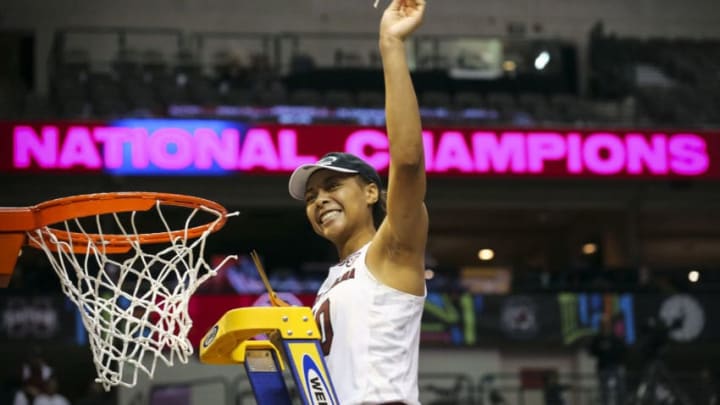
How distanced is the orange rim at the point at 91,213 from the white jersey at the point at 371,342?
64cm

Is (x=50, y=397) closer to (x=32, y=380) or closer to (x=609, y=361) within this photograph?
(x=32, y=380)

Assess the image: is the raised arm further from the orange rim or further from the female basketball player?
the orange rim

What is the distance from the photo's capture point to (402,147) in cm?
340

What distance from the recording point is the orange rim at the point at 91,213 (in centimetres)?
374

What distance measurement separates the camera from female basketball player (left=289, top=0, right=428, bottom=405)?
3.42 m

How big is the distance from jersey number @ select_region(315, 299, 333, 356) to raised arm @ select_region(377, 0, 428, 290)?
264mm

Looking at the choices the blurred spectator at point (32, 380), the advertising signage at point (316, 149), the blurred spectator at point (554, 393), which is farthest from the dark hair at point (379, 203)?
the advertising signage at point (316, 149)

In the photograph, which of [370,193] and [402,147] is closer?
[402,147]

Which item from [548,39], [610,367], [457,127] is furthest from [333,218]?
[548,39]

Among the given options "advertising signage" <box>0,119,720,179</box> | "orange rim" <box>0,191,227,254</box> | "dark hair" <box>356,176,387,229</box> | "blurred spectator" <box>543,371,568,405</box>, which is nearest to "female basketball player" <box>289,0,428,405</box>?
"dark hair" <box>356,176,387,229</box>

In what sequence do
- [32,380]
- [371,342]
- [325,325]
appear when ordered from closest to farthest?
[371,342] < [325,325] < [32,380]

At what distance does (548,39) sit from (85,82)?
775cm

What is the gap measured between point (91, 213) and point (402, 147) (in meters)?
1.06

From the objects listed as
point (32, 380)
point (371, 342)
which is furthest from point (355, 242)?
point (32, 380)
